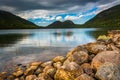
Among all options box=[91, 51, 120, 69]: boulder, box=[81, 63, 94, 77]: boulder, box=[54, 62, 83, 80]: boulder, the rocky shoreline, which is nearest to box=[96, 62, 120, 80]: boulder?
the rocky shoreline

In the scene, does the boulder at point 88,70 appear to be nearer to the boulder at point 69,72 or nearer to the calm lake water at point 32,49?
the boulder at point 69,72

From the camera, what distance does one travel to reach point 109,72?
8984mm

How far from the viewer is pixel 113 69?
30.1ft

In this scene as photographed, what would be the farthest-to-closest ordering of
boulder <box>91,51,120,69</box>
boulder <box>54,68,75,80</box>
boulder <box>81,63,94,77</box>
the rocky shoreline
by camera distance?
boulder <box>91,51,120,69</box>, boulder <box>81,63,94,77</box>, boulder <box>54,68,75,80</box>, the rocky shoreline

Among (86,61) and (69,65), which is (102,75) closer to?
(69,65)

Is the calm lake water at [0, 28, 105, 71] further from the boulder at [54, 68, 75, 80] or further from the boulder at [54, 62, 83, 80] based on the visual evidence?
the boulder at [54, 62, 83, 80]

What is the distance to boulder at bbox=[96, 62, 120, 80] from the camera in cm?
882

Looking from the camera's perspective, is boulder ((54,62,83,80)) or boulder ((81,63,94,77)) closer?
boulder ((54,62,83,80))

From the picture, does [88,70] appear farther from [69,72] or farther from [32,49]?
[32,49]

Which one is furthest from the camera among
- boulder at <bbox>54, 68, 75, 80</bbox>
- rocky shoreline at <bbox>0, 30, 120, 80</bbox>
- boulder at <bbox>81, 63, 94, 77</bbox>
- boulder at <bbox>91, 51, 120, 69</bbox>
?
boulder at <bbox>91, 51, 120, 69</bbox>

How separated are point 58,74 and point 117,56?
187 inches

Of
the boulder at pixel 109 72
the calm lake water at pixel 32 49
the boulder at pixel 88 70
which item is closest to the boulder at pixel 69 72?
the boulder at pixel 88 70

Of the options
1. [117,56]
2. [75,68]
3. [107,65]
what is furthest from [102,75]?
[117,56]

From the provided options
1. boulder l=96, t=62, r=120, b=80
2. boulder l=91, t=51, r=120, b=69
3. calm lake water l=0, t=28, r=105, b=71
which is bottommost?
calm lake water l=0, t=28, r=105, b=71
